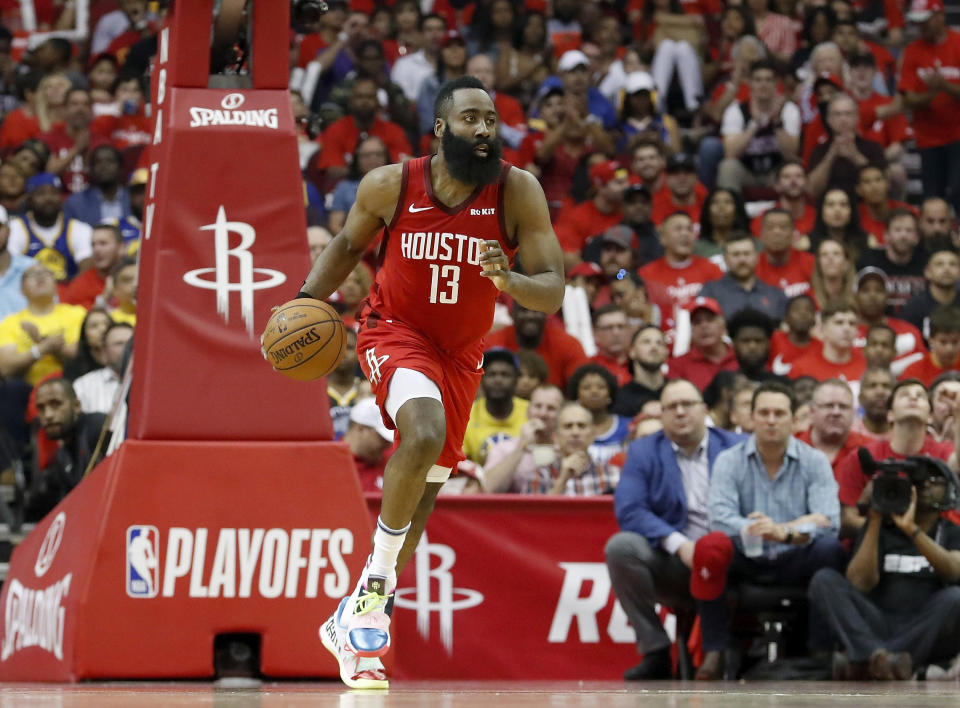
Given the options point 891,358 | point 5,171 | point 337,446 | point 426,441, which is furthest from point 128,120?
point 426,441

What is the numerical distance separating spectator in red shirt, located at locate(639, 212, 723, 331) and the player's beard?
656cm

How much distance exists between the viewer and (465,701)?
5.05 meters

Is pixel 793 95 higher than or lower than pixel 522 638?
higher

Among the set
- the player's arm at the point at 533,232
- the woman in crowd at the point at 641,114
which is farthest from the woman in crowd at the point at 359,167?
the player's arm at the point at 533,232

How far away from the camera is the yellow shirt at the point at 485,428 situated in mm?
10633

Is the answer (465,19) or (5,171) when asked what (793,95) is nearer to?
(465,19)

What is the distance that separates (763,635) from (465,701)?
14.0 feet

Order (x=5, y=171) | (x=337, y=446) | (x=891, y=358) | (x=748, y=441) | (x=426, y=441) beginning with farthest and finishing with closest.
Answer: (x=5, y=171), (x=891, y=358), (x=748, y=441), (x=337, y=446), (x=426, y=441)

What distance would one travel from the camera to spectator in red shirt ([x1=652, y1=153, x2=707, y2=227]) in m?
14.3

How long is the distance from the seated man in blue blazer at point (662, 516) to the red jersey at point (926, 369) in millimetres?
2543

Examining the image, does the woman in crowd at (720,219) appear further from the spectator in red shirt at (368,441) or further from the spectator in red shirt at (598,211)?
the spectator in red shirt at (368,441)

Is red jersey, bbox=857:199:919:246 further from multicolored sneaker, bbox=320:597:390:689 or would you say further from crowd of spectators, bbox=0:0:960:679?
multicolored sneaker, bbox=320:597:390:689

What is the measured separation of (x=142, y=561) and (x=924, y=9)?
475 inches

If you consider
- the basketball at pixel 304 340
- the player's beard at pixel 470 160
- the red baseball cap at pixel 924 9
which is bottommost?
the basketball at pixel 304 340
